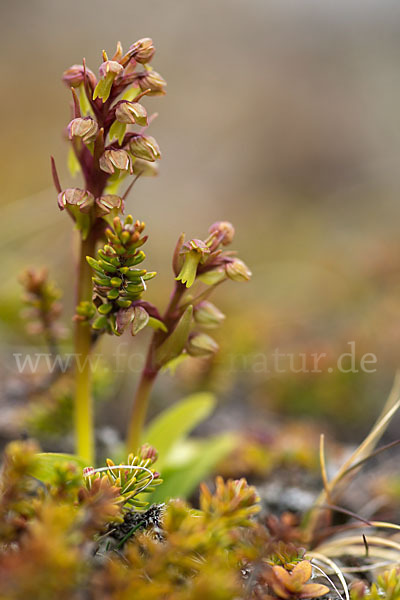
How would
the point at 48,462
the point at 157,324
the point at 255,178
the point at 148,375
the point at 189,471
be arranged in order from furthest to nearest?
1. the point at 255,178
2. the point at 189,471
3. the point at 148,375
4. the point at 157,324
5. the point at 48,462

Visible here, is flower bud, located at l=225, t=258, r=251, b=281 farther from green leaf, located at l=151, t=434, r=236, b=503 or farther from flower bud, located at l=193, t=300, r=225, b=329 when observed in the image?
green leaf, located at l=151, t=434, r=236, b=503

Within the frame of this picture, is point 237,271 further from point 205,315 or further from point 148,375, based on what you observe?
point 148,375

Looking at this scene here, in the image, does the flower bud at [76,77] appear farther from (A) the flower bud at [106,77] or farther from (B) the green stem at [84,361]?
(B) the green stem at [84,361]

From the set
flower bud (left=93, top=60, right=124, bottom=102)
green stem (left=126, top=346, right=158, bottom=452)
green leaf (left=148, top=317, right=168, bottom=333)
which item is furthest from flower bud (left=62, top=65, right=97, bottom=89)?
green stem (left=126, top=346, right=158, bottom=452)

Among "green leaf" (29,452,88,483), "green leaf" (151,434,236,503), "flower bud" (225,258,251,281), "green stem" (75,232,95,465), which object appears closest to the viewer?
"green leaf" (29,452,88,483)

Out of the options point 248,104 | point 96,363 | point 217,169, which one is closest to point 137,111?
point 96,363

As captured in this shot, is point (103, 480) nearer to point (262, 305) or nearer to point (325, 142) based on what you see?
point (262, 305)

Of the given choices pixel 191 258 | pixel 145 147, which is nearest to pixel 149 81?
pixel 145 147
